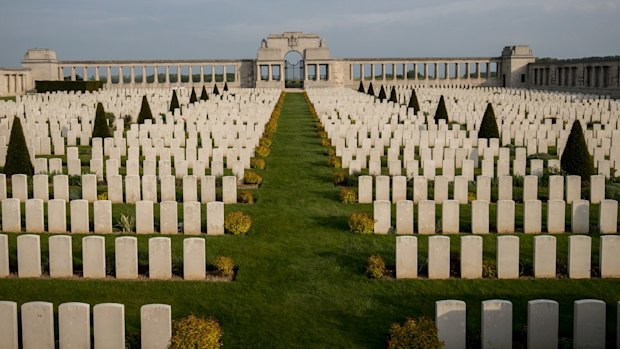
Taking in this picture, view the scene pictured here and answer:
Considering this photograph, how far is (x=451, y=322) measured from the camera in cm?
738

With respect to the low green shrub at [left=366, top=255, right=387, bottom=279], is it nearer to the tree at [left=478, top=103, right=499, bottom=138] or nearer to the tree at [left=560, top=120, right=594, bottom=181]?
the tree at [left=560, top=120, right=594, bottom=181]

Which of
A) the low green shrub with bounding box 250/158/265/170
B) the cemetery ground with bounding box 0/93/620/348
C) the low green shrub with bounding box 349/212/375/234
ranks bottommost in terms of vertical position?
the cemetery ground with bounding box 0/93/620/348

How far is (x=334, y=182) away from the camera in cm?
1736

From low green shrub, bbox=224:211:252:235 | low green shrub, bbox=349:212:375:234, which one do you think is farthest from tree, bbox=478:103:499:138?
low green shrub, bbox=224:211:252:235

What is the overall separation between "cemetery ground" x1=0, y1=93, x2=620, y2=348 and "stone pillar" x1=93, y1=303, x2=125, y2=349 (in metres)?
0.65

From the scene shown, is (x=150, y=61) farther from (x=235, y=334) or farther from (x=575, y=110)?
(x=235, y=334)

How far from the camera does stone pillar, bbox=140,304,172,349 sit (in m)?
7.32

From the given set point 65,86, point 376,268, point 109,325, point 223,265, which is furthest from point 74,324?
point 65,86

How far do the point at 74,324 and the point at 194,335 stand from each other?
1278 mm

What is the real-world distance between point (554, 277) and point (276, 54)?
7769 cm

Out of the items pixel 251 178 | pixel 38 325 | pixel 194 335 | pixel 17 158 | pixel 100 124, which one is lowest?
pixel 194 335

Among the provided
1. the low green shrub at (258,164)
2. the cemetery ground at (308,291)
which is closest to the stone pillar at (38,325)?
the cemetery ground at (308,291)

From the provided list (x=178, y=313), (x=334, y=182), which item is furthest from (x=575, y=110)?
(x=178, y=313)

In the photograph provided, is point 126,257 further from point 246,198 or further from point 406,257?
point 246,198
